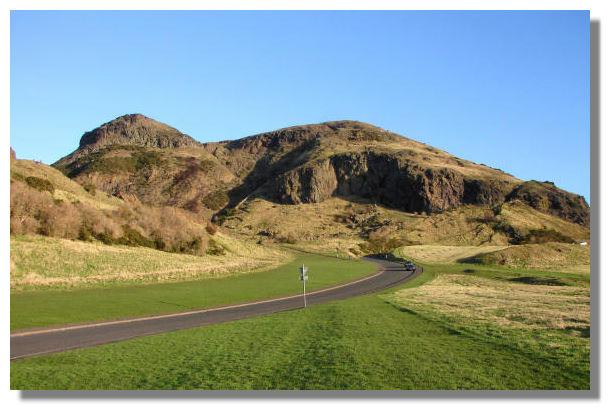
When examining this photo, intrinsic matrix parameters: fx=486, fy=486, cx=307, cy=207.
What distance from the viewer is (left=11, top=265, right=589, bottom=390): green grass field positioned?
461 inches

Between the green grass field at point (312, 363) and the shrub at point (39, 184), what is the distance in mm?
56800

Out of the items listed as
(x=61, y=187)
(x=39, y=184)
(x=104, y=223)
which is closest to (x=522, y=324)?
(x=104, y=223)

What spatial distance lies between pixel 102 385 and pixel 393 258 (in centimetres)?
9166

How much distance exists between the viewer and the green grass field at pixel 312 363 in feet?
38.4

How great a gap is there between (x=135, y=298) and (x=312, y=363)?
2382 centimetres

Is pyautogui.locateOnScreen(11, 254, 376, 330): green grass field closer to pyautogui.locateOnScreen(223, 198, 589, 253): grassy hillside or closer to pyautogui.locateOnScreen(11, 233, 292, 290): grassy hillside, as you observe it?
pyautogui.locateOnScreen(11, 233, 292, 290): grassy hillside

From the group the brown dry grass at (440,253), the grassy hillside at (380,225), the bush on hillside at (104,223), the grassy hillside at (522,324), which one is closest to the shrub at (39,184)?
the bush on hillside at (104,223)

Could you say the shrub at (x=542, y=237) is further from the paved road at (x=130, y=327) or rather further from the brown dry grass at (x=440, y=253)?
the paved road at (x=130, y=327)

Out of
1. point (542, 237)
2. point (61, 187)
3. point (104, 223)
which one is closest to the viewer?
point (104, 223)

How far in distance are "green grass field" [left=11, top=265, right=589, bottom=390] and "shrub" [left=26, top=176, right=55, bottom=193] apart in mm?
56800

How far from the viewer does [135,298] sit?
111 ft

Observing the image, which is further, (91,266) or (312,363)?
(91,266)

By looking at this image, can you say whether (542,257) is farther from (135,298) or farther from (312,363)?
(312,363)

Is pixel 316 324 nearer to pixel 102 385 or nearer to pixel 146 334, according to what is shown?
pixel 146 334
